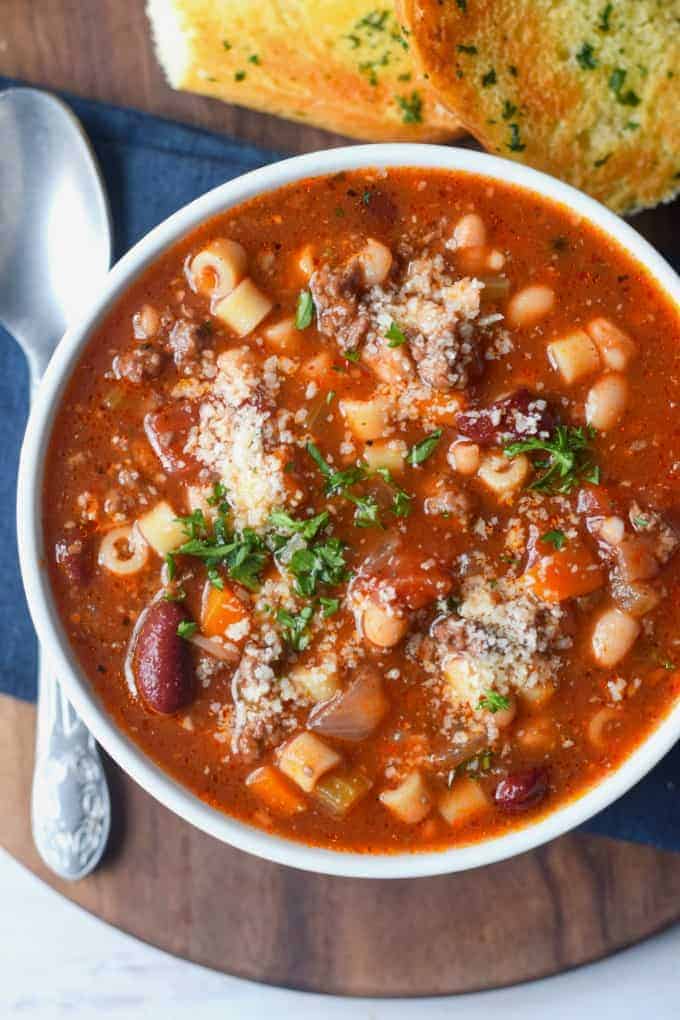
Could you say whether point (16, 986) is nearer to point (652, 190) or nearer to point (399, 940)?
point (399, 940)

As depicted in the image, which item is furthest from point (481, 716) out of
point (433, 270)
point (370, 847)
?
point (433, 270)

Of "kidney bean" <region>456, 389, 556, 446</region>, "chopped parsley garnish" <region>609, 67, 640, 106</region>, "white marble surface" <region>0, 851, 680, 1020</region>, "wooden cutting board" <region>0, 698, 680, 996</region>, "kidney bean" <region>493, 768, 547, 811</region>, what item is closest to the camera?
"kidney bean" <region>456, 389, 556, 446</region>

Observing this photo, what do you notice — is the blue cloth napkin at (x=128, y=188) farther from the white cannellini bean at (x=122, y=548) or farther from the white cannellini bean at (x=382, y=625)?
the white cannellini bean at (x=382, y=625)

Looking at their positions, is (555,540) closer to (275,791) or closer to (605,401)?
(605,401)

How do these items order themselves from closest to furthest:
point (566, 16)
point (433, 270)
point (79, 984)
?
point (433, 270) → point (566, 16) → point (79, 984)

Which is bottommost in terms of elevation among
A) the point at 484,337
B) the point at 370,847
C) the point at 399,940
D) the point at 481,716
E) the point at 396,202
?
the point at 399,940

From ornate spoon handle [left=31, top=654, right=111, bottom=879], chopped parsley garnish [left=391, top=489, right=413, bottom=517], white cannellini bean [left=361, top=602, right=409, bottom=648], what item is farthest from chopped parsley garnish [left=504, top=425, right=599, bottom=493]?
ornate spoon handle [left=31, top=654, right=111, bottom=879]

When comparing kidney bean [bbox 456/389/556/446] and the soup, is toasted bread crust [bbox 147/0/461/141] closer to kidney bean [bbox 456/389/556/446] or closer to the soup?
the soup
